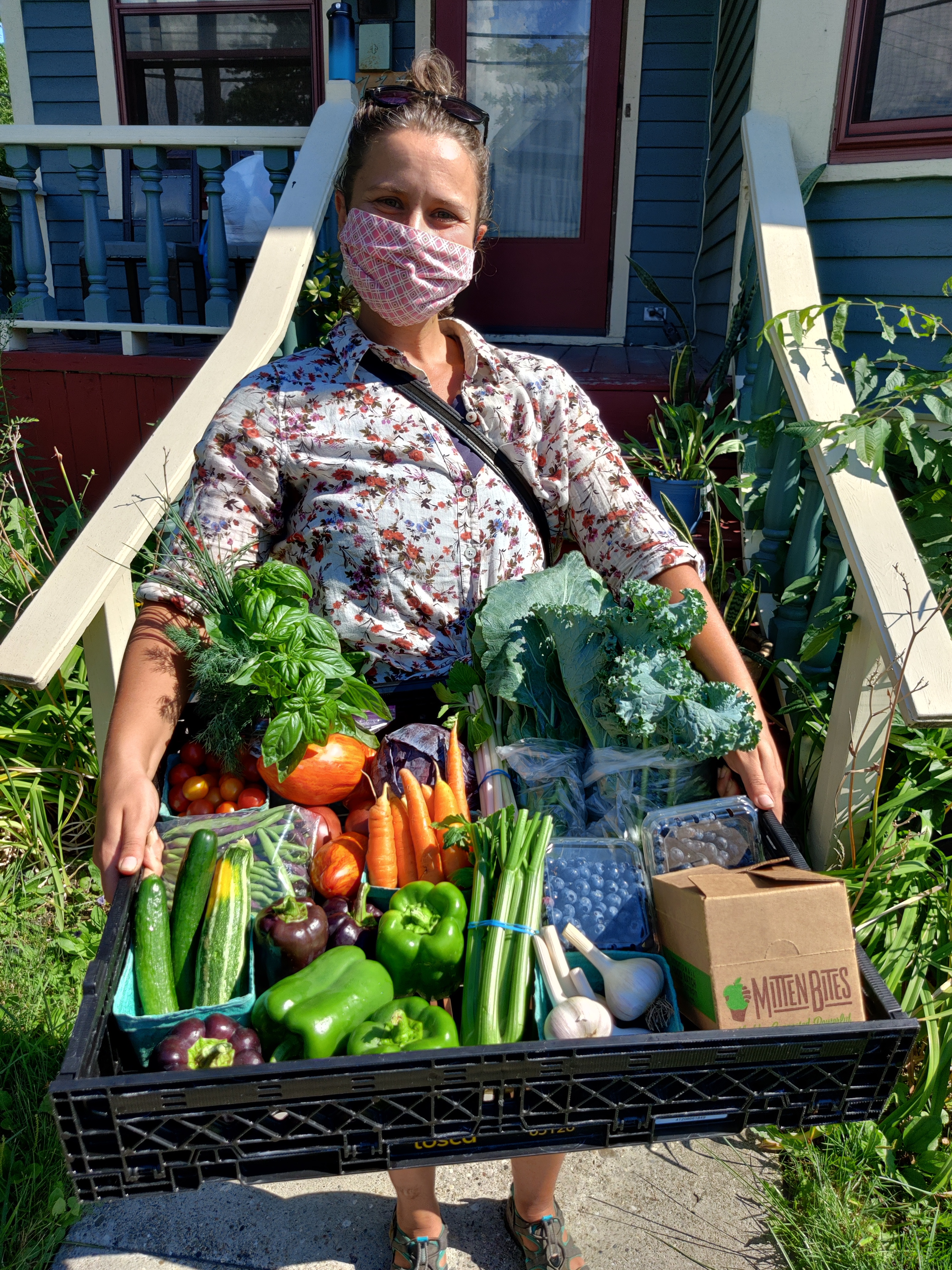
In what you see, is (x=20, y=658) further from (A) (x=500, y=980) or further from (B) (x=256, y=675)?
(A) (x=500, y=980)

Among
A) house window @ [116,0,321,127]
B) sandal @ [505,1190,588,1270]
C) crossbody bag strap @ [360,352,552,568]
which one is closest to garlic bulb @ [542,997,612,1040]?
sandal @ [505,1190,588,1270]

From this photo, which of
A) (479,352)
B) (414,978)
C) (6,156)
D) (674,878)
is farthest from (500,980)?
(6,156)

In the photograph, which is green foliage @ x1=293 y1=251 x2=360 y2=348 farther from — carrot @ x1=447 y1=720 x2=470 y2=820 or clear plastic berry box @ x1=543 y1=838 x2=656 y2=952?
clear plastic berry box @ x1=543 y1=838 x2=656 y2=952

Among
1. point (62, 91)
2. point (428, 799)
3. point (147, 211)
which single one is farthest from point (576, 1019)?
point (62, 91)

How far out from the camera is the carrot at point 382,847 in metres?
1.73

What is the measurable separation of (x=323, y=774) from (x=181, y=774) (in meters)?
0.31

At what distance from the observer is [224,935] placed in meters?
1.48

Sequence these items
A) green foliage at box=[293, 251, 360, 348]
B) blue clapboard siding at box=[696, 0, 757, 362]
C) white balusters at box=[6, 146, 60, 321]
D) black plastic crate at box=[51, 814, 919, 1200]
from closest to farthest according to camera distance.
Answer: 1. black plastic crate at box=[51, 814, 919, 1200]
2. green foliage at box=[293, 251, 360, 348]
3. blue clapboard siding at box=[696, 0, 757, 362]
4. white balusters at box=[6, 146, 60, 321]

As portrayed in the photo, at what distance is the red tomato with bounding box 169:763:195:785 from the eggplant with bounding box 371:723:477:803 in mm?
403

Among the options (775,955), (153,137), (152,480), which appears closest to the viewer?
(775,955)

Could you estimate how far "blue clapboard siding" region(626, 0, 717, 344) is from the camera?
5594mm

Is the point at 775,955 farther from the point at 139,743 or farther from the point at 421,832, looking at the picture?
the point at 139,743

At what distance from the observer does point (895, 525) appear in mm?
2055

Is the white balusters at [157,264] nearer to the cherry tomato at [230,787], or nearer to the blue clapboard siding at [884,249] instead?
the blue clapboard siding at [884,249]
